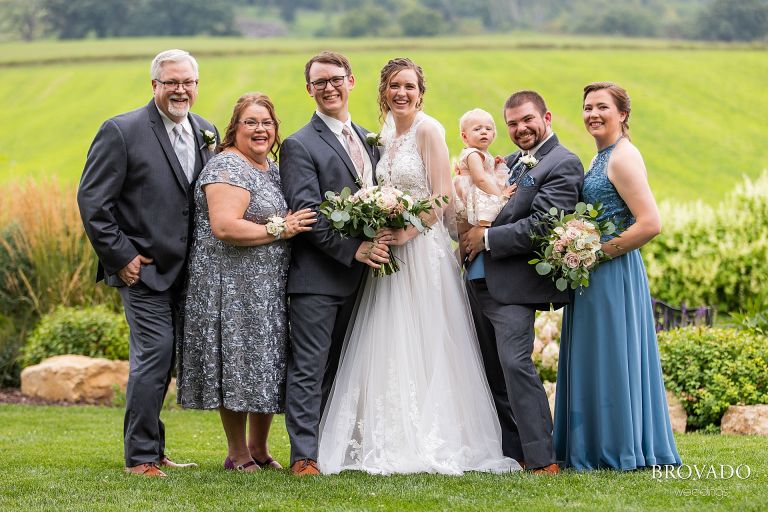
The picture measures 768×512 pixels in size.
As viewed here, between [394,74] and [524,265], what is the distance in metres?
1.48

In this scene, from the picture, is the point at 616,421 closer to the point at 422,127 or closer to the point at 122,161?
the point at 422,127

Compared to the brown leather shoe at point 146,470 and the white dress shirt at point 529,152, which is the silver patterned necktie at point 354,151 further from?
the brown leather shoe at point 146,470

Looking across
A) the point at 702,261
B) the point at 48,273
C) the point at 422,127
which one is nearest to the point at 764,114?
the point at 702,261

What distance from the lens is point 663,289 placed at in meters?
12.8

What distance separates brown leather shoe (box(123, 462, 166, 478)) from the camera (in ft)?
20.9

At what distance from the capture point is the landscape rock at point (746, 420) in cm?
813

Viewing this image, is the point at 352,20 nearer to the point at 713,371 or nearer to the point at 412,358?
the point at 713,371

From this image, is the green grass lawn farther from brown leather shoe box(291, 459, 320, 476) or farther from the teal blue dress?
the teal blue dress

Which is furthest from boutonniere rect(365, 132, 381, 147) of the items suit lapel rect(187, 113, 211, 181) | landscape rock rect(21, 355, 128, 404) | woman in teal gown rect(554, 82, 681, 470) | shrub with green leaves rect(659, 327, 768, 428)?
landscape rock rect(21, 355, 128, 404)

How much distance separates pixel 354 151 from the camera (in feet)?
21.6

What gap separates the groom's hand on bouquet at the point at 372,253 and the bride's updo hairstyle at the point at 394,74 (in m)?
0.96

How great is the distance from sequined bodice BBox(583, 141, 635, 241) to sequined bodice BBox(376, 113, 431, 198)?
3.45 feet

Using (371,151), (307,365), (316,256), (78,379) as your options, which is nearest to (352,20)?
(78,379)

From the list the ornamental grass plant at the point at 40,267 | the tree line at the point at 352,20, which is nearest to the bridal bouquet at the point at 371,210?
the ornamental grass plant at the point at 40,267
